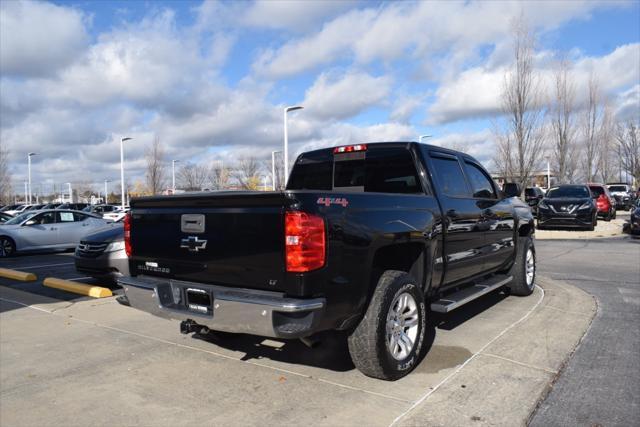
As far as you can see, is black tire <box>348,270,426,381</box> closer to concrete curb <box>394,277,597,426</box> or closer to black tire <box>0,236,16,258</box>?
concrete curb <box>394,277,597,426</box>

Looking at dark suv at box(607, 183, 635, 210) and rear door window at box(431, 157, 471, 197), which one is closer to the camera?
rear door window at box(431, 157, 471, 197)

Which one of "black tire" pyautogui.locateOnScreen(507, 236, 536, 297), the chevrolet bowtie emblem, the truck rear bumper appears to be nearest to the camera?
the truck rear bumper

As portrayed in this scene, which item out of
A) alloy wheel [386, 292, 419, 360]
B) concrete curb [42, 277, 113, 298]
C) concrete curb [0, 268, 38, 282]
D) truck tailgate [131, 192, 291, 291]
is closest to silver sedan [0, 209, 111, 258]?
concrete curb [0, 268, 38, 282]

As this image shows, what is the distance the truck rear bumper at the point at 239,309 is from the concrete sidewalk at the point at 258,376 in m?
0.58

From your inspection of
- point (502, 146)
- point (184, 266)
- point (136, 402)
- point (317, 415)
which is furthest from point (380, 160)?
point (502, 146)

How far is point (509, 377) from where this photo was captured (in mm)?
4145

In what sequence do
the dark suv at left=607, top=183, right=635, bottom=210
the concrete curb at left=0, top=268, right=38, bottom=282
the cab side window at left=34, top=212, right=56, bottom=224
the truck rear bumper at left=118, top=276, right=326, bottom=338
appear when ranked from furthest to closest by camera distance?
the dark suv at left=607, top=183, right=635, bottom=210 < the cab side window at left=34, top=212, right=56, bottom=224 < the concrete curb at left=0, top=268, right=38, bottom=282 < the truck rear bumper at left=118, top=276, right=326, bottom=338

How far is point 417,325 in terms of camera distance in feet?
14.4

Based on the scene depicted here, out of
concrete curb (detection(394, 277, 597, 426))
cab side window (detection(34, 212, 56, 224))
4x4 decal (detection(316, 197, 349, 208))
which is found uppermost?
4x4 decal (detection(316, 197, 349, 208))

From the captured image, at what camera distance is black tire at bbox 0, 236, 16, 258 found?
47.7ft

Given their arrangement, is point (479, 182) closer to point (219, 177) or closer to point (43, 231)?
point (43, 231)

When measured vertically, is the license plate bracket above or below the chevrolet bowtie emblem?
below

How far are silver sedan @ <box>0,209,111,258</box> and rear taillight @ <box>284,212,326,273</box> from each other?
12898 millimetres

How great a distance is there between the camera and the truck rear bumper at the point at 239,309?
341cm
